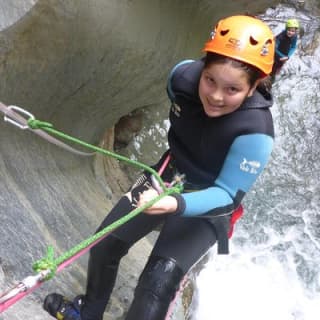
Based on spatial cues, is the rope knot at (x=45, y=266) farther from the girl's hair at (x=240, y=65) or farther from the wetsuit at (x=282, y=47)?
the wetsuit at (x=282, y=47)

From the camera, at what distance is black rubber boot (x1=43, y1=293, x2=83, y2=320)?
2.25 m

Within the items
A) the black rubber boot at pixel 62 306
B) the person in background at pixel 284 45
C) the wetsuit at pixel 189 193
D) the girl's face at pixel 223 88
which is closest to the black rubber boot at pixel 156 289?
the wetsuit at pixel 189 193

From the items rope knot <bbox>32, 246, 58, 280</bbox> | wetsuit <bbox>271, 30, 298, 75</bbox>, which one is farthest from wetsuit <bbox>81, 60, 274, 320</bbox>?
wetsuit <bbox>271, 30, 298, 75</bbox>

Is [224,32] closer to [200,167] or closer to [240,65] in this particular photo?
[240,65]

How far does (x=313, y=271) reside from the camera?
521cm

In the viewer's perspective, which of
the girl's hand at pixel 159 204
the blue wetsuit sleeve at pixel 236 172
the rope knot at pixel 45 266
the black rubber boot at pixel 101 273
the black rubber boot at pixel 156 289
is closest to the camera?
the rope knot at pixel 45 266

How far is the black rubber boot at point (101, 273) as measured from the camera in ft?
7.50

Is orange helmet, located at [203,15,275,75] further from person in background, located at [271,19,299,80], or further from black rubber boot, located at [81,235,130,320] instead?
black rubber boot, located at [81,235,130,320]

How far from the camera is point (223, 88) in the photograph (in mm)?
1853

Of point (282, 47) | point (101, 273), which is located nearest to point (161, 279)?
point (101, 273)

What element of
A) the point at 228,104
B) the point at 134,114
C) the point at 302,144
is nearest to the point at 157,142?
the point at 134,114

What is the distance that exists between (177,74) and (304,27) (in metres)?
4.37

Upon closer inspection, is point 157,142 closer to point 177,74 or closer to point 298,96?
point 298,96

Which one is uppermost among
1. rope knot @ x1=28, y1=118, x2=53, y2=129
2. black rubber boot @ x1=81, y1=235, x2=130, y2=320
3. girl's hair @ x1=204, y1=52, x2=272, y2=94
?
girl's hair @ x1=204, y1=52, x2=272, y2=94
